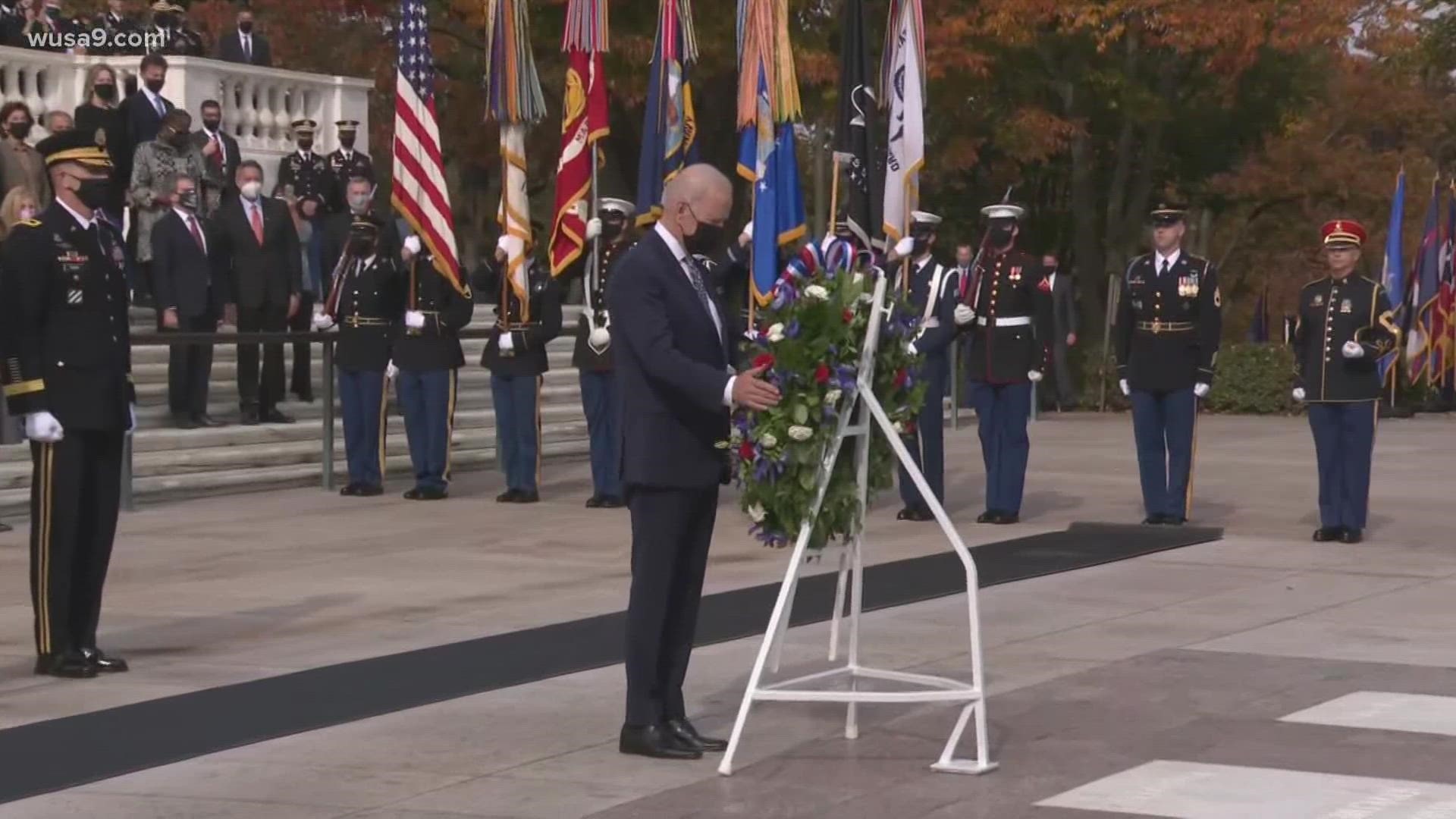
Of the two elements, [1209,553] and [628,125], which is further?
[628,125]

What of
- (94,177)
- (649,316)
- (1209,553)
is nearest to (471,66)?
(1209,553)

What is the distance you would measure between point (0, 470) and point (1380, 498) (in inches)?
367

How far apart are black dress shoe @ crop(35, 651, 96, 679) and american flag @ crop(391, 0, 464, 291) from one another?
822cm

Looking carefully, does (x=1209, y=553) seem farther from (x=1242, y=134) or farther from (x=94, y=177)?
(x=1242, y=134)

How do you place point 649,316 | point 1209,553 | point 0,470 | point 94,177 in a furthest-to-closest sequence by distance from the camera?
point 0,470
point 1209,553
point 94,177
point 649,316

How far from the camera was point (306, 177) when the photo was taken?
22.3 m

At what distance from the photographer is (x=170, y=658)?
9898mm

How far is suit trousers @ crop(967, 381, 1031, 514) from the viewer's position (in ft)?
51.4

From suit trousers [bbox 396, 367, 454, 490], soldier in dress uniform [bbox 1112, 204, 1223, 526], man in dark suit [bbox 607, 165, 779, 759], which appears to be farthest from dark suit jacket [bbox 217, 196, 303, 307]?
man in dark suit [bbox 607, 165, 779, 759]

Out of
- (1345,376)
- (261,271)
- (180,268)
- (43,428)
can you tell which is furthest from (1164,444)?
(43,428)

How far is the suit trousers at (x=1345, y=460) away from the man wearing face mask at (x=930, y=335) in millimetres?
2391

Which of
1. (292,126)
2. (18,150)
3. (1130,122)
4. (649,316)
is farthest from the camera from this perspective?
(1130,122)

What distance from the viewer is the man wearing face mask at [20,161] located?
1895cm

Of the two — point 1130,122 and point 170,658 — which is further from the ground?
point 1130,122
